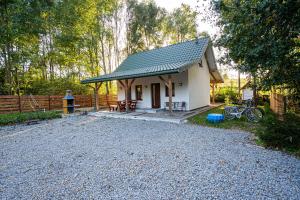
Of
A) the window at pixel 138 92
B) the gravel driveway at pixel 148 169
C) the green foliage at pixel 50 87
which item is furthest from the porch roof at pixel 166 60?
the gravel driveway at pixel 148 169

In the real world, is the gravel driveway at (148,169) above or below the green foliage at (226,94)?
below

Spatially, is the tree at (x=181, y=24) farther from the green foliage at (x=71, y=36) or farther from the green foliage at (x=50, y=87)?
the green foliage at (x=50, y=87)

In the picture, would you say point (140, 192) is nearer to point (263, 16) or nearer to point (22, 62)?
point (263, 16)

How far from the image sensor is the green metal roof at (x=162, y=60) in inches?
399

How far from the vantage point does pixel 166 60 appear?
12359 millimetres

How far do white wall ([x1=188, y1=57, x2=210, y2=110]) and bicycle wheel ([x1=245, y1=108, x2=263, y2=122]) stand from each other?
12.1 ft

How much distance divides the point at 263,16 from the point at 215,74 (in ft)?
36.3

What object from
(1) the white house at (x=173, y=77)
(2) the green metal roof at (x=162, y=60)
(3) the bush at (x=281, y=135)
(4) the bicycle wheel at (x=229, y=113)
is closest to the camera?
(3) the bush at (x=281, y=135)

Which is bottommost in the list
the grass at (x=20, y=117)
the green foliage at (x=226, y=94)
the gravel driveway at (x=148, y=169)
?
the gravel driveway at (x=148, y=169)

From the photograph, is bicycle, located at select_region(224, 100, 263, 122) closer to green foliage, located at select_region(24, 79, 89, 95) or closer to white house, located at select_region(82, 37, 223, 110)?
white house, located at select_region(82, 37, 223, 110)

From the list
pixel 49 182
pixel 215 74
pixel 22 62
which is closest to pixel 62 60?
pixel 22 62

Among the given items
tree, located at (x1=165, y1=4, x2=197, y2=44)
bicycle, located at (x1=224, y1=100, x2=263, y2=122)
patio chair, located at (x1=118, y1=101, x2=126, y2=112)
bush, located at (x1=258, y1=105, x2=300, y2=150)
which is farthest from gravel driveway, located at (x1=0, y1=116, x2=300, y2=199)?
tree, located at (x1=165, y1=4, x2=197, y2=44)

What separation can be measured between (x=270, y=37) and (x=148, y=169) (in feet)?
14.0

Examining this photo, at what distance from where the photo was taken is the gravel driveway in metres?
2.63
